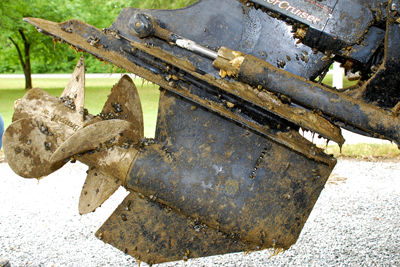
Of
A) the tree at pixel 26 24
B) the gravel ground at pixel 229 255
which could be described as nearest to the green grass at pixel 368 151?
the gravel ground at pixel 229 255

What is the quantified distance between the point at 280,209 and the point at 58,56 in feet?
47.0

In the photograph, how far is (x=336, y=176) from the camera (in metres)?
4.71

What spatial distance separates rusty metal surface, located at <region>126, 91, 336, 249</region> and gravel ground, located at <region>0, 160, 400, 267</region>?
995 mm

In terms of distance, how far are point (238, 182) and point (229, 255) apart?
121cm

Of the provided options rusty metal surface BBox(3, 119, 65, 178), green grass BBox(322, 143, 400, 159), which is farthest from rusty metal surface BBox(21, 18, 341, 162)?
green grass BBox(322, 143, 400, 159)

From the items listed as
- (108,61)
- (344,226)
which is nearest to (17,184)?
(108,61)

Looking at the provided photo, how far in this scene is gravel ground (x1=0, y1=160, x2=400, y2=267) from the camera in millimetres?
2705

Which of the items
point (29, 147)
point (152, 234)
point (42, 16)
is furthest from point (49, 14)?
point (152, 234)

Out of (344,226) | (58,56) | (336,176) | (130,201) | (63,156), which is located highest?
(63,156)

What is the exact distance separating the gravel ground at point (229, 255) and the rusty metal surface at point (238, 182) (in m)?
1.00

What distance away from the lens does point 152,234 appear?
6.48 feet

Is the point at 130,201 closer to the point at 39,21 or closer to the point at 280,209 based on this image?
the point at 280,209

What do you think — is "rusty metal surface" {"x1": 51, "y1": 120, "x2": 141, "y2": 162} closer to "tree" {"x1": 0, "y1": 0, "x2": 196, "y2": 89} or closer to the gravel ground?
the gravel ground

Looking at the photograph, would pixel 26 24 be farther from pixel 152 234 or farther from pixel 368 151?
pixel 152 234
